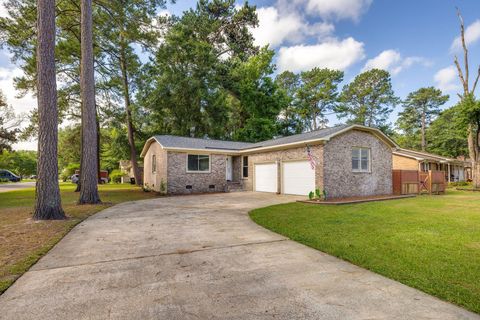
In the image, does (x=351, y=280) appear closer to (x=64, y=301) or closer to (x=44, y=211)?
(x=64, y=301)

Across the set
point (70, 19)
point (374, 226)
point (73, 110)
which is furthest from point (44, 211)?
point (73, 110)

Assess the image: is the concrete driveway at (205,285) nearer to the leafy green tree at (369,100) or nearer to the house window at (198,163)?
the house window at (198,163)

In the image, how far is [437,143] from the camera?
3256 cm

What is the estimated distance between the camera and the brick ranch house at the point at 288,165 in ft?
40.3

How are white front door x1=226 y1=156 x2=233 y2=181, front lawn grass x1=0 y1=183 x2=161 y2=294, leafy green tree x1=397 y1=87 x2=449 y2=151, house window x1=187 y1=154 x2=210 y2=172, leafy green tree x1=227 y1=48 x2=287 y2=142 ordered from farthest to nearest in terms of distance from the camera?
1. leafy green tree x1=397 y1=87 x2=449 y2=151
2. leafy green tree x1=227 y1=48 x2=287 y2=142
3. white front door x1=226 y1=156 x2=233 y2=181
4. house window x1=187 y1=154 x2=210 y2=172
5. front lawn grass x1=0 y1=183 x2=161 y2=294

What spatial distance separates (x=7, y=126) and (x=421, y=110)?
188 feet

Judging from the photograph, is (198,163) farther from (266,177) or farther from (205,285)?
(205,285)

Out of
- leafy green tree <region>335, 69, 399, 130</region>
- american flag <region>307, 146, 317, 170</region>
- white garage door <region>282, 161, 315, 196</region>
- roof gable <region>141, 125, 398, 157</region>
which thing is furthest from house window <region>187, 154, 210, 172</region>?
leafy green tree <region>335, 69, 399, 130</region>

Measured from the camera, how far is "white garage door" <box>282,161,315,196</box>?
12.6 meters

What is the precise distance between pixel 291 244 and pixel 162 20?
747 inches

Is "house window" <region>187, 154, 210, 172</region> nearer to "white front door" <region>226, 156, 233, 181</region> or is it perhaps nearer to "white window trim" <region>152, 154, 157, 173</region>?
"white front door" <region>226, 156, 233, 181</region>

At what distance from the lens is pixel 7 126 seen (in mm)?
24078

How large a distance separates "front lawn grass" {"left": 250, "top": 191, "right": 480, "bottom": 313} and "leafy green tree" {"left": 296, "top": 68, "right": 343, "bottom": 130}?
2960 centimetres

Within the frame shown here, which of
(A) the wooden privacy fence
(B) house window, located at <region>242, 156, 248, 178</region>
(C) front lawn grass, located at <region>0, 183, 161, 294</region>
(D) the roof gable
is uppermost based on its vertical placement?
(D) the roof gable
